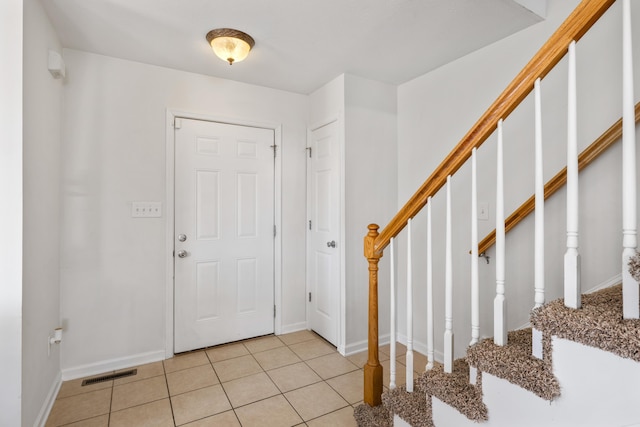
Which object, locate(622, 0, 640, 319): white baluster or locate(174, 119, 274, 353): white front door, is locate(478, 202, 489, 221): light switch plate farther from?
locate(174, 119, 274, 353): white front door

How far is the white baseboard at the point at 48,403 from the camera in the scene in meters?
1.87

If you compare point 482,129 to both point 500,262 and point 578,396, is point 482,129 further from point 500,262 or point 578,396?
point 578,396

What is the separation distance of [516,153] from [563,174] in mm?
391

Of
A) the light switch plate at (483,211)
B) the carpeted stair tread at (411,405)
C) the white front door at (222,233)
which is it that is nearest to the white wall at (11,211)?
the white front door at (222,233)

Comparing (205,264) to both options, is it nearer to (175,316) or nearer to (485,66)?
(175,316)

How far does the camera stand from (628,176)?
881mm

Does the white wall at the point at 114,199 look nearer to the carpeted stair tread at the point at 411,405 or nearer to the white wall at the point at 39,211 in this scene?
the white wall at the point at 39,211

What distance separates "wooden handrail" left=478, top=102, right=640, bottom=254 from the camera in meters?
1.65

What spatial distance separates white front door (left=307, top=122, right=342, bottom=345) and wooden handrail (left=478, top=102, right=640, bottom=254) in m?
1.24

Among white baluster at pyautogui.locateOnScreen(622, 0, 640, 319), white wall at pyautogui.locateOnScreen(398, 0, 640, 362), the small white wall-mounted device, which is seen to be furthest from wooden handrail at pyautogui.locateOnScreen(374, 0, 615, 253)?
the small white wall-mounted device

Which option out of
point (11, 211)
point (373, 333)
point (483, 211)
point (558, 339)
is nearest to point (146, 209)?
point (11, 211)

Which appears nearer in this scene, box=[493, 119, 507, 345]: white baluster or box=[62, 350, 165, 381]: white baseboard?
box=[493, 119, 507, 345]: white baluster

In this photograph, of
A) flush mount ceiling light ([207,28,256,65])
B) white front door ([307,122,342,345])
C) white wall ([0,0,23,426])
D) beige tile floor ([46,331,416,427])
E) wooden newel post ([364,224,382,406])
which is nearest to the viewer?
white wall ([0,0,23,426])

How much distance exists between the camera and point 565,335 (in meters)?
0.96
